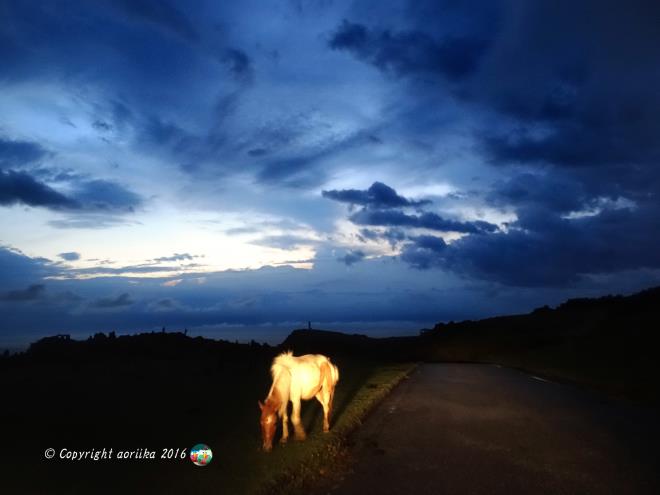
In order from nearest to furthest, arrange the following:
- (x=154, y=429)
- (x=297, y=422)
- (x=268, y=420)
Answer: (x=268, y=420) < (x=297, y=422) < (x=154, y=429)

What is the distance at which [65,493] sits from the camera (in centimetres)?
732

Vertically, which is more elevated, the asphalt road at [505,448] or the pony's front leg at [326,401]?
the pony's front leg at [326,401]

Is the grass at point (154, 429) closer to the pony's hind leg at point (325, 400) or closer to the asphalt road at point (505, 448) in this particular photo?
the pony's hind leg at point (325, 400)

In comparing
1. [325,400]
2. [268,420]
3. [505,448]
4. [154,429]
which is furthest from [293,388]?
[154,429]

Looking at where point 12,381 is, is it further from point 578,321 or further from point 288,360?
point 578,321

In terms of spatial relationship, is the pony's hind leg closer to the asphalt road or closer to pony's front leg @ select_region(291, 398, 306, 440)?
the asphalt road

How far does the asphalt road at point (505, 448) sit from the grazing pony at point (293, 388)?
4.51 ft

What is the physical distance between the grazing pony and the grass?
417 mm

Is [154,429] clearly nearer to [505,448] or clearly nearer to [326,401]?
[326,401]

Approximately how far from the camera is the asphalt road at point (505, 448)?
7219 mm

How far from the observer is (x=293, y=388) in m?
9.47

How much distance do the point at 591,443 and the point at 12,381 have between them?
22.8 m

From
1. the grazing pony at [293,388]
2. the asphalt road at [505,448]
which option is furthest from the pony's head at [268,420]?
the asphalt road at [505,448]

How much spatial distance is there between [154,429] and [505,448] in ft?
28.5
